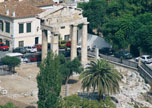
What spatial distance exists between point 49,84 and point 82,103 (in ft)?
20.2

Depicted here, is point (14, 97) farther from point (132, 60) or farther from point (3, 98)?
point (132, 60)

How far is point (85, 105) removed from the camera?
83312mm

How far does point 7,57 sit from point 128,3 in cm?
3068

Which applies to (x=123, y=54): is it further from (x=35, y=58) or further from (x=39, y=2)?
(x=39, y=2)

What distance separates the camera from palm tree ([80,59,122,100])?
88125 mm

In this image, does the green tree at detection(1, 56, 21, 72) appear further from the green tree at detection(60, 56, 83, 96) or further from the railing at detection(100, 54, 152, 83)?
the railing at detection(100, 54, 152, 83)

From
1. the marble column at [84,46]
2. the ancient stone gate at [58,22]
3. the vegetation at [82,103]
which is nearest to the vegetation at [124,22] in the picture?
the marble column at [84,46]

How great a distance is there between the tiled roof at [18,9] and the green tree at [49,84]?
130 ft

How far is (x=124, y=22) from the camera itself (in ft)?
376

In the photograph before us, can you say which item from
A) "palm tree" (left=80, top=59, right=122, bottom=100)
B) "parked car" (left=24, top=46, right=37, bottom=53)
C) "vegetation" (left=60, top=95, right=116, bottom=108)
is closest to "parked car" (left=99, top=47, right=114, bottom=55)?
"parked car" (left=24, top=46, right=37, bottom=53)

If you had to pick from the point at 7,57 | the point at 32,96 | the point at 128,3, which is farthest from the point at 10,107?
the point at 128,3

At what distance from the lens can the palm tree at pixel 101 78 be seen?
88.1m

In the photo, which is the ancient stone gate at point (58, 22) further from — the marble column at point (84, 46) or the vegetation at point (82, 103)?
the vegetation at point (82, 103)

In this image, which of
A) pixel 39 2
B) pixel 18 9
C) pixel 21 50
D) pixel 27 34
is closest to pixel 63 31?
pixel 39 2
